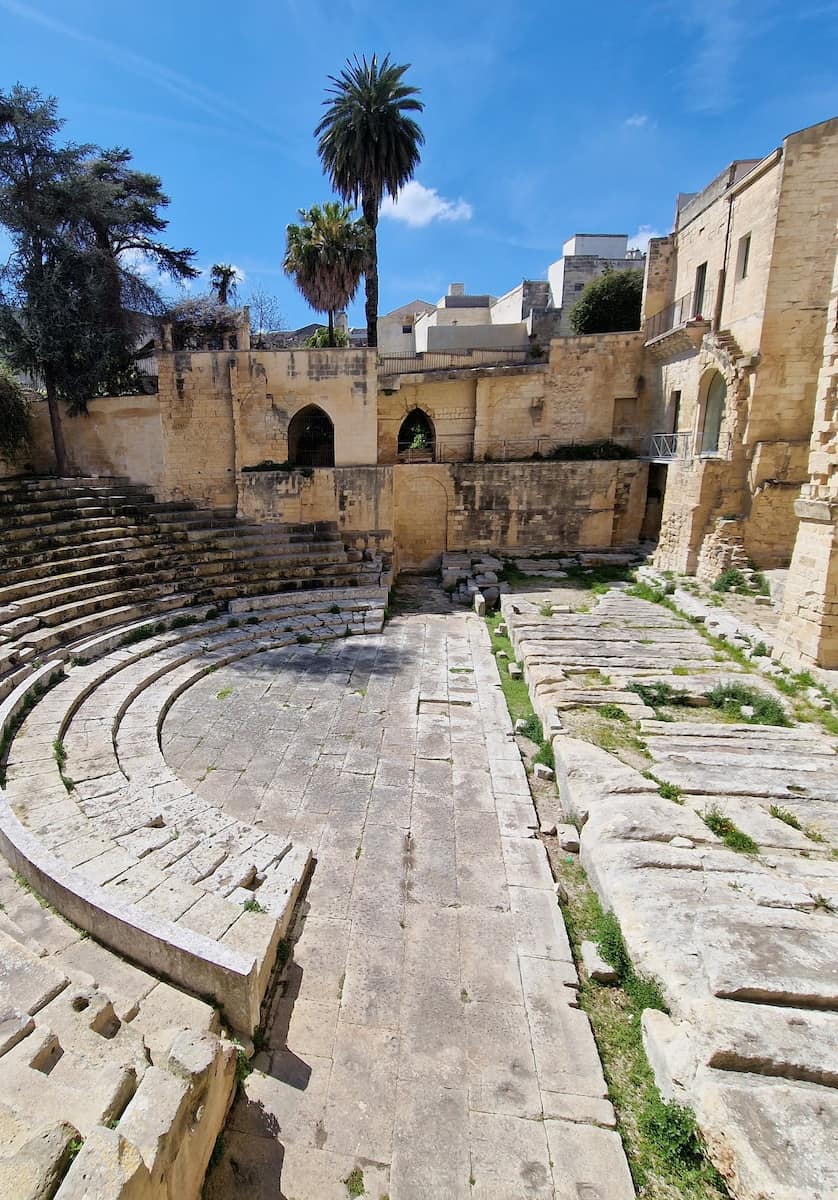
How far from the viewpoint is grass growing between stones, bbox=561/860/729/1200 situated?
2.73 m

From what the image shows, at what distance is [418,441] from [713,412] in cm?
905

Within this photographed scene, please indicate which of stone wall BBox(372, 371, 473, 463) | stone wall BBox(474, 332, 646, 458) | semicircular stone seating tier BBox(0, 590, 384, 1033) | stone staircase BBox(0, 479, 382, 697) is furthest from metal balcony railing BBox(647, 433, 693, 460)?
semicircular stone seating tier BBox(0, 590, 384, 1033)

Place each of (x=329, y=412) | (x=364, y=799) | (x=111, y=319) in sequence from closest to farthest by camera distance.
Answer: (x=364, y=799), (x=329, y=412), (x=111, y=319)

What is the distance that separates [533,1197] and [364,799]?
3.47 metres

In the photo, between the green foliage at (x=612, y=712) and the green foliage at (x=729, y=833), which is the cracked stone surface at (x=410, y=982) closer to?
the green foliage at (x=612, y=712)

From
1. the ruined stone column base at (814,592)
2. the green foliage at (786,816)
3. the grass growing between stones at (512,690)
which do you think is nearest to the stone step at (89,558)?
the grass growing between stones at (512,690)

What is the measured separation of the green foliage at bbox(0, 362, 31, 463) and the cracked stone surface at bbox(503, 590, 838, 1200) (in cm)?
1372

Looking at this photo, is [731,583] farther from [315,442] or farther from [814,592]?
[315,442]

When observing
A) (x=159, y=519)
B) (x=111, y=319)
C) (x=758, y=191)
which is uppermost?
(x=758, y=191)

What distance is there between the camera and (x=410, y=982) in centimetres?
379

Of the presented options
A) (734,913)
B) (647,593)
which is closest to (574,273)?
(647,593)

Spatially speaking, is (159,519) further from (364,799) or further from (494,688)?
(364,799)

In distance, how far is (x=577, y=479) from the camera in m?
16.5

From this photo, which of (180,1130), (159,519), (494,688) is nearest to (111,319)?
(159,519)
